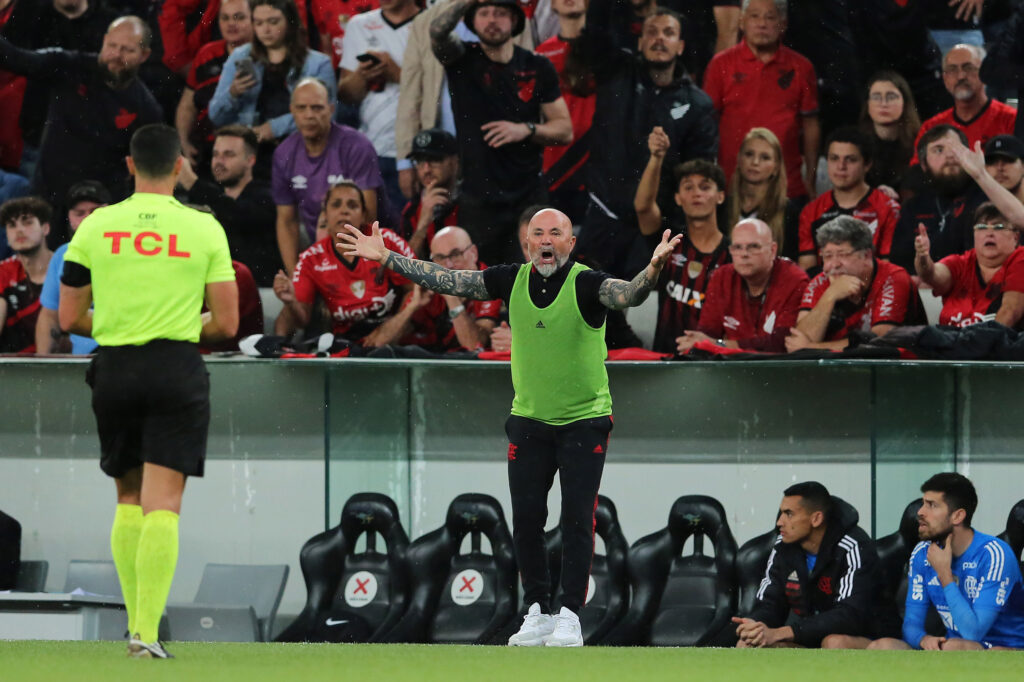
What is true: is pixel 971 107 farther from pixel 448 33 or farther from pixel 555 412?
pixel 555 412

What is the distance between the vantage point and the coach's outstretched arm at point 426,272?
687cm

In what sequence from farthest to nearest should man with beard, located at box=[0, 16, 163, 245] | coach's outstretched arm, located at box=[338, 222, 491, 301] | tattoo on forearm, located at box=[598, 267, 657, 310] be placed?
man with beard, located at box=[0, 16, 163, 245] < coach's outstretched arm, located at box=[338, 222, 491, 301] < tattoo on forearm, located at box=[598, 267, 657, 310]

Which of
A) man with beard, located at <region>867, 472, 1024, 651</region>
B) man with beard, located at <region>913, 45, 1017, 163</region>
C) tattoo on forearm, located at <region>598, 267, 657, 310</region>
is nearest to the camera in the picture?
tattoo on forearm, located at <region>598, 267, 657, 310</region>

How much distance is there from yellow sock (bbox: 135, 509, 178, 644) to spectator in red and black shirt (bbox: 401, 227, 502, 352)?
14.3 feet

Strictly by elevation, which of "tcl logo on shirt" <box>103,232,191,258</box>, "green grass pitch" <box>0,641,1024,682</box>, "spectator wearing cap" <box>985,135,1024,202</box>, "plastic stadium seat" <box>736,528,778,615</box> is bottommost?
"plastic stadium seat" <box>736,528,778,615</box>

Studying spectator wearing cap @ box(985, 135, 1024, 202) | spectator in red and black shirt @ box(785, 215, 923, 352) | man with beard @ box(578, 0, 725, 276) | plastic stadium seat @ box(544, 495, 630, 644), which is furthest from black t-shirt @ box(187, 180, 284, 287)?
spectator wearing cap @ box(985, 135, 1024, 202)

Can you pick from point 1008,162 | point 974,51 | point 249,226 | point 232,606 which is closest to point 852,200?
point 1008,162

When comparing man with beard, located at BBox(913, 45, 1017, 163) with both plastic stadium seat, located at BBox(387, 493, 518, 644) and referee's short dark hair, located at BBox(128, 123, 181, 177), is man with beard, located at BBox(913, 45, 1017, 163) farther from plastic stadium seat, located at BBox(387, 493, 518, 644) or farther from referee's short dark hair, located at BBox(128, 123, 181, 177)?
referee's short dark hair, located at BBox(128, 123, 181, 177)

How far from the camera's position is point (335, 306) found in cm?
973

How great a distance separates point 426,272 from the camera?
697cm

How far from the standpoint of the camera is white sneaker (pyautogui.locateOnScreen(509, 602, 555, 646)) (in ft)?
21.7

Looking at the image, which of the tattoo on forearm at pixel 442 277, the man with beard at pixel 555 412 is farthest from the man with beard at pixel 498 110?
the man with beard at pixel 555 412

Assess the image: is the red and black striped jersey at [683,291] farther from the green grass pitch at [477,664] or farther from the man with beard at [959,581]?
the green grass pitch at [477,664]

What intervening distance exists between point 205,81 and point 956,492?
6.30 m
